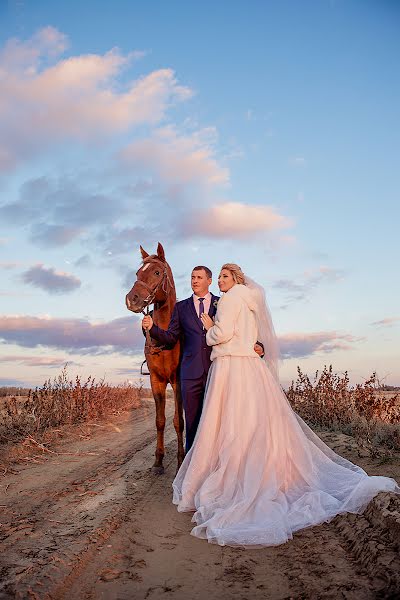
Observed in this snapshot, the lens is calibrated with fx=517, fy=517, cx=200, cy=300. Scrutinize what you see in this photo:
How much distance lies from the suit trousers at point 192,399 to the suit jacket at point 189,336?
0.08 metres

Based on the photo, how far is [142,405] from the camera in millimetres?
18906

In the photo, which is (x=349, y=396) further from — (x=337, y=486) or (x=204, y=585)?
(x=204, y=585)

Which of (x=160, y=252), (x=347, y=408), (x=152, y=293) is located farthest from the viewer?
(x=347, y=408)

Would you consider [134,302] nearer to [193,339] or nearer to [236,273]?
[193,339]

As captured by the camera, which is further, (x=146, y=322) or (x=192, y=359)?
(x=192, y=359)

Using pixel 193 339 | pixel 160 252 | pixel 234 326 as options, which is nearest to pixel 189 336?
pixel 193 339

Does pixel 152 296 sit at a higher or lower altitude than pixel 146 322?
higher

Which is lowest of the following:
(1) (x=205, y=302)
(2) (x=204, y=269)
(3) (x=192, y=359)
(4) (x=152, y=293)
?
(3) (x=192, y=359)

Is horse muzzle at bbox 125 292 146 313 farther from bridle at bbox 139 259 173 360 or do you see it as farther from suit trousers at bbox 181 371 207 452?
suit trousers at bbox 181 371 207 452

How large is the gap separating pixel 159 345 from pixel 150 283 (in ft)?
2.95

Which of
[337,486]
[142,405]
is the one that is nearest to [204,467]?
[337,486]

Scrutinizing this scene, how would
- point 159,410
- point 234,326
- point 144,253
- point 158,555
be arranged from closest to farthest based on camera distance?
point 158,555, point 234,326, point 144,253, point 159,410

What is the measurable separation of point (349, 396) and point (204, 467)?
19.6 feet

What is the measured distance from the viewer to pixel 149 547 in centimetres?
436
